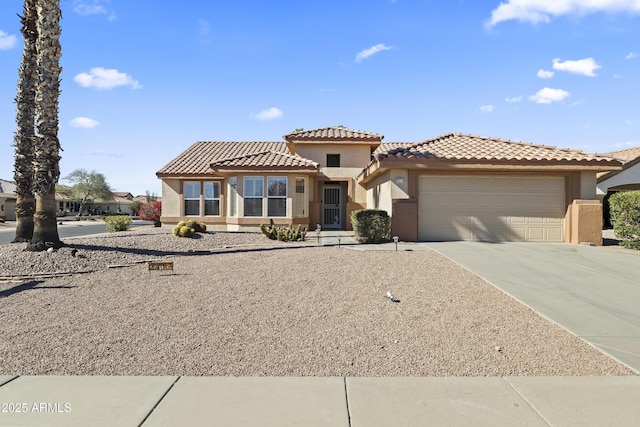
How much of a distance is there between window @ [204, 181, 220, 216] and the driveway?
1246 cm

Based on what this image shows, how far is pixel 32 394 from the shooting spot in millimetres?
3770

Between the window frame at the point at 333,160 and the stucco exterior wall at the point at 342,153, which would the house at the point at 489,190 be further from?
the window frame at the point at 333,160

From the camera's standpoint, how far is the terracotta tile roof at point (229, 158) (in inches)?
726

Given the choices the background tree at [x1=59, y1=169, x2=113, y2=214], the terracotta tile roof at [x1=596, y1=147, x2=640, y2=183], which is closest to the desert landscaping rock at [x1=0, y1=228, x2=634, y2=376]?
the terracotta tile roof at [x1=596, y1=147, x2=640, y2=183]

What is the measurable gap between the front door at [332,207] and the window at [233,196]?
514 cm

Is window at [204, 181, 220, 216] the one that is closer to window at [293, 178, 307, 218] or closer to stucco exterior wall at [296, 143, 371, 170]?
stucco exterior wall at [296, 143, 371, 170]

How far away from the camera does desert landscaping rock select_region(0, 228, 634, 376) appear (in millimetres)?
4457

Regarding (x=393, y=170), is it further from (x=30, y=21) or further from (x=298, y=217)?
(x=30, y=21)

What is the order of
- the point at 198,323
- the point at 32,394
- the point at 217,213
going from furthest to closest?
the point at 217,213
the point at 198,323
the point at 32,394

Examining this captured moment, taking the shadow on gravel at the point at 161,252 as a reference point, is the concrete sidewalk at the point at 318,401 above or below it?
below

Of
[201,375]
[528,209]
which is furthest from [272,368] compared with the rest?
[528,209]

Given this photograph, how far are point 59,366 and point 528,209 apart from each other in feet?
47.8

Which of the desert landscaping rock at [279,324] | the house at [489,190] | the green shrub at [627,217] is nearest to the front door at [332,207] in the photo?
the house at [489,190]

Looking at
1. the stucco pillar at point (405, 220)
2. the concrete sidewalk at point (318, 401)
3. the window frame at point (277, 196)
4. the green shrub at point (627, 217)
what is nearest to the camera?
the concrete sidewalk at point (318, 401)
